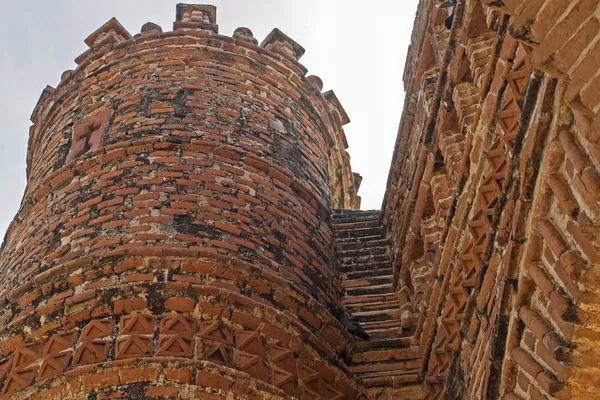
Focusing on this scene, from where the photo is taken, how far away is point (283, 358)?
430 centimetres

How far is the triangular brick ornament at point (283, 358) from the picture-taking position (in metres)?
4.26

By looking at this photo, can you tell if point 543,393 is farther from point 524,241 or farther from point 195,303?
point 195,303

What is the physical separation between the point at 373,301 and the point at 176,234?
6.32ft

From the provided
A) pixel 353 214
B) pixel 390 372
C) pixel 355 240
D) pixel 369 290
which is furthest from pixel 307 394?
pixel 353 214

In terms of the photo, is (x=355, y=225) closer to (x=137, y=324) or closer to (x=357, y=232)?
(x=357, y=232)

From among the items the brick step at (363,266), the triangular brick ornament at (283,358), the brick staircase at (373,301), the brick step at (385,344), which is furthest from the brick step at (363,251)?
the triangular brick ornament at (283,358)

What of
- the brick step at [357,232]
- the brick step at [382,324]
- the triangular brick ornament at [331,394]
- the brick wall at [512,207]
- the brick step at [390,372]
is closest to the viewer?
the brick wall at [512,207]

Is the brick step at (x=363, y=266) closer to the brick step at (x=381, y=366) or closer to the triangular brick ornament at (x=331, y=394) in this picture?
the brick step at (x=381, y=366)

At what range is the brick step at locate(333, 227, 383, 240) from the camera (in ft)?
23.4

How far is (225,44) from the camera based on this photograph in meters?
7.32

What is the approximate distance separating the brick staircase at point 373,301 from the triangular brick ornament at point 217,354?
1.18 metres

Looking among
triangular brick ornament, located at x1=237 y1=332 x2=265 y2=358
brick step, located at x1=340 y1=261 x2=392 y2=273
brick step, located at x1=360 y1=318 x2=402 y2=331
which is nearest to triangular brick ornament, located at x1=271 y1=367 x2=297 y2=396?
triangular brick ornament, located at x1=237 y1=332 x2=265 y2=358

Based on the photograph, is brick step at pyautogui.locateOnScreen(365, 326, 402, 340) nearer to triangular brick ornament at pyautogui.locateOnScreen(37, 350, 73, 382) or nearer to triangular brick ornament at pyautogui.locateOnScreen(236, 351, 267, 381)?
triangular brick ornament at pyautogui.locateOnScreen(236, 351, 267, 381)

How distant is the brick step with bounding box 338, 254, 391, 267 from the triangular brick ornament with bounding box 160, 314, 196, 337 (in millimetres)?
2674
